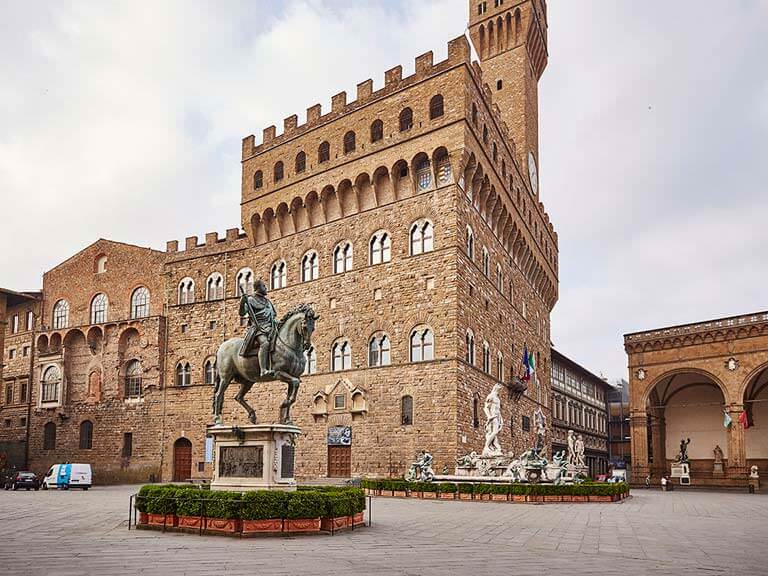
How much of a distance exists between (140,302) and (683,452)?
3685 cm

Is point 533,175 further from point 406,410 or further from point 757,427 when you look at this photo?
point 406,410

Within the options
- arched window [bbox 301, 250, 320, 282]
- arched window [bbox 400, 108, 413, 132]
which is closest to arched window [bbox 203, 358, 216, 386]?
arched window [bbox 301, 250, 320, 282]

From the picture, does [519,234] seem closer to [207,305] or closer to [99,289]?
[207,305]

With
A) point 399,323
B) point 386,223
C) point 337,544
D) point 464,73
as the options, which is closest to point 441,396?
point 399,323

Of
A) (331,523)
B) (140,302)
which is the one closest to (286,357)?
(331,523)

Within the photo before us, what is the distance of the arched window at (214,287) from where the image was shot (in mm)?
44938

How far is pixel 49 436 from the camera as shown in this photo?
49.4 meters

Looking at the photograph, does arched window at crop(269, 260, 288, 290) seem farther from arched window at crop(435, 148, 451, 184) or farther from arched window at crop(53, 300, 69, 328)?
arched window at crop(53, 300, 69, 328)

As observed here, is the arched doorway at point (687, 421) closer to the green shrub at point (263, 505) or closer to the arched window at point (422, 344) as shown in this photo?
the arched window at point (422, 344)

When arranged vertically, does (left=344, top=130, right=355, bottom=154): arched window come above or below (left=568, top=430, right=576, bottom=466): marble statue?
above

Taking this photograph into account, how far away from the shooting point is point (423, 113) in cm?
3656

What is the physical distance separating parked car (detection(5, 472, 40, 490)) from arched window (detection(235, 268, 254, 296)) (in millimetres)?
14460

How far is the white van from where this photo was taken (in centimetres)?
3734

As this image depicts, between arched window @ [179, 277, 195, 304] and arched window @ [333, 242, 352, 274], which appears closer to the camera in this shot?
arched window @ [333, 242, 352, 274]
